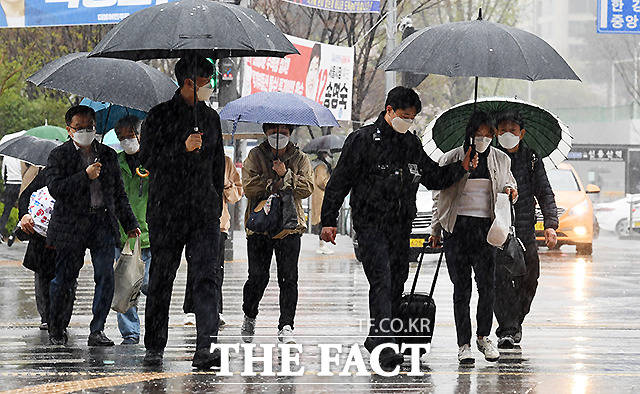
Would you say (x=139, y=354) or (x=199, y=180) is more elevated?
(x=199, y=180)

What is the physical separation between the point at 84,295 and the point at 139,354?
554 centimetres

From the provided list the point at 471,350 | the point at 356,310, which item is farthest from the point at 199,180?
the point at 356,310

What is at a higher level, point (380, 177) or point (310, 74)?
point (310, 74)

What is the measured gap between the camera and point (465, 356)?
9219 mm

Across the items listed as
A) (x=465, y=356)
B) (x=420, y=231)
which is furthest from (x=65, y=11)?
(x=465, y=356)

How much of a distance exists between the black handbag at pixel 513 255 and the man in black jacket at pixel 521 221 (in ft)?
0.68

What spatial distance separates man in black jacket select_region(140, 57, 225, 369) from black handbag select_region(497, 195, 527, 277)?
2.25 m

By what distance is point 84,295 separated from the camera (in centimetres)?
1495

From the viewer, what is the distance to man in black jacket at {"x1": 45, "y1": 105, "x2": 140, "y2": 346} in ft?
32.5

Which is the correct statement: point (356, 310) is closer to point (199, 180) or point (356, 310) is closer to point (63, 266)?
point (63, 266)

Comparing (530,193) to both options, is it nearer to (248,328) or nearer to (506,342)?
(506,342)

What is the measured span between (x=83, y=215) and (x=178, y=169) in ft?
5.23

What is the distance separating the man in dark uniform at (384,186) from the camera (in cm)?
900

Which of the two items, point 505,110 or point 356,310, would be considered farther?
point 356,310
